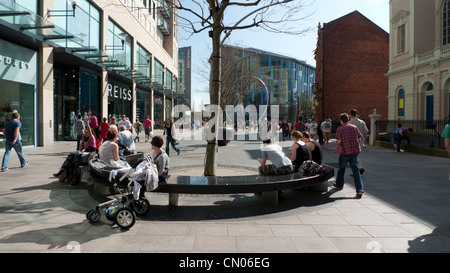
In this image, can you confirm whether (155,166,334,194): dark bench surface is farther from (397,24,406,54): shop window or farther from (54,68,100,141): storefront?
(397,24,406,54): shop window

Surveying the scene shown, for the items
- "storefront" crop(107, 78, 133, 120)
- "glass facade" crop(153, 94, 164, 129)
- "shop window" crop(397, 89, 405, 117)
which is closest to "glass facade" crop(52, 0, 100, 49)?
"storefront" crop(107, 78, 133, 120)

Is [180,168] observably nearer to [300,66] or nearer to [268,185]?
[268,185]

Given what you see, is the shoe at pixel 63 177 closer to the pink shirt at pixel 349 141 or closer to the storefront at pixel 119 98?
the pink shirt at pixel 349 141

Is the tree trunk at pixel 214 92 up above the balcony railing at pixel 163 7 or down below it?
below

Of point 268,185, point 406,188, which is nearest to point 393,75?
point 406,188

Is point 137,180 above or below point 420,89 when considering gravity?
below

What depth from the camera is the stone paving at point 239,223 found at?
4.10 m

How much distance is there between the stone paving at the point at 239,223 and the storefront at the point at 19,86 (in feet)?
31.5

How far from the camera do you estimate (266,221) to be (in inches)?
205

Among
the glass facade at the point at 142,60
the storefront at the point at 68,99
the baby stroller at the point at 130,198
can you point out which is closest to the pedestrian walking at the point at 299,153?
the baby stroller at the point at 130,198

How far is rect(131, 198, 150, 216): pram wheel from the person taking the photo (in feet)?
17.6

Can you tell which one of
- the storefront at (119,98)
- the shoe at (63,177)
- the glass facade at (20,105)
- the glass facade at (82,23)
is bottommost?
the shoe at (63,177)
